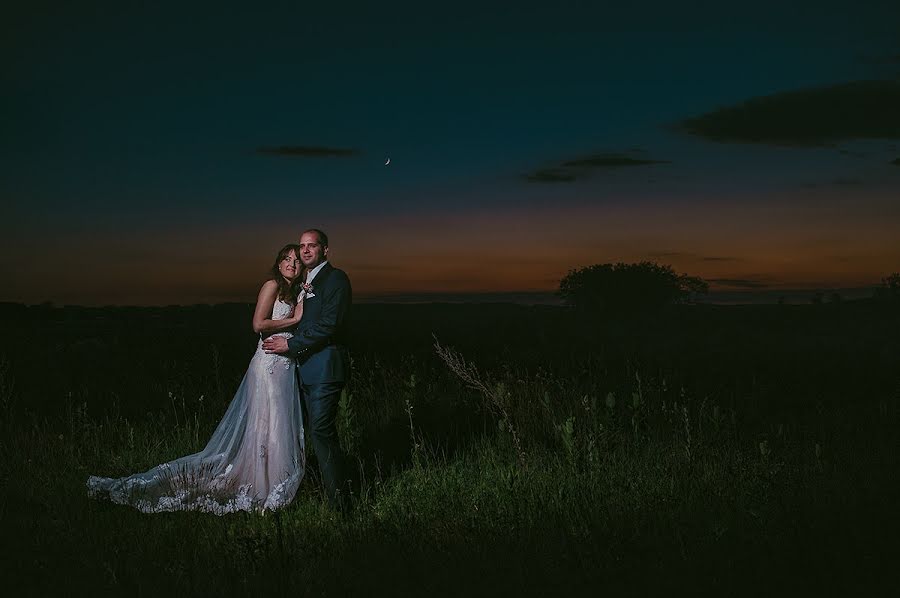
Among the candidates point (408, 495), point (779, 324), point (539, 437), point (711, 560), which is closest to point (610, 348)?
point (779, 324)

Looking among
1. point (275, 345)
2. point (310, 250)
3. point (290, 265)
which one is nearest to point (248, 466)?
point (275, 345)

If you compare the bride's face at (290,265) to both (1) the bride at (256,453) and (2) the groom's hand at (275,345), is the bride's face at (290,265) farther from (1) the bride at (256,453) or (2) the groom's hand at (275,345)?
(2) the groom's hand at (275,345)

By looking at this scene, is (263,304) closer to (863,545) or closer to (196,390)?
(863,545)

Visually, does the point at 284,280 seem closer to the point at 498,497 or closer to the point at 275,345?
the point at 275,345

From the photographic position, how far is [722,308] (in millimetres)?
31547

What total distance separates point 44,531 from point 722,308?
1128 inches

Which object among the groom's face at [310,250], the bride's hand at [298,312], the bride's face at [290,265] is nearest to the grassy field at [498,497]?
the bride's hand at [298,312]

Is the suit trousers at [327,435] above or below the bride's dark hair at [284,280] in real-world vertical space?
below

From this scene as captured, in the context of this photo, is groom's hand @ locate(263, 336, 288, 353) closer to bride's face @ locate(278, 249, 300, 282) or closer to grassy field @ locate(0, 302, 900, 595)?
bride's face @ locate(278, 249, 300, 282)

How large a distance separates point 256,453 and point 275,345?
109 cm

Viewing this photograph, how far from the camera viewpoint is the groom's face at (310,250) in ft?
21.9

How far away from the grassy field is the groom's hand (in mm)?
1144

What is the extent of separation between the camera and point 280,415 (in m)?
7.25

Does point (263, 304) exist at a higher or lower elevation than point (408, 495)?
higher
